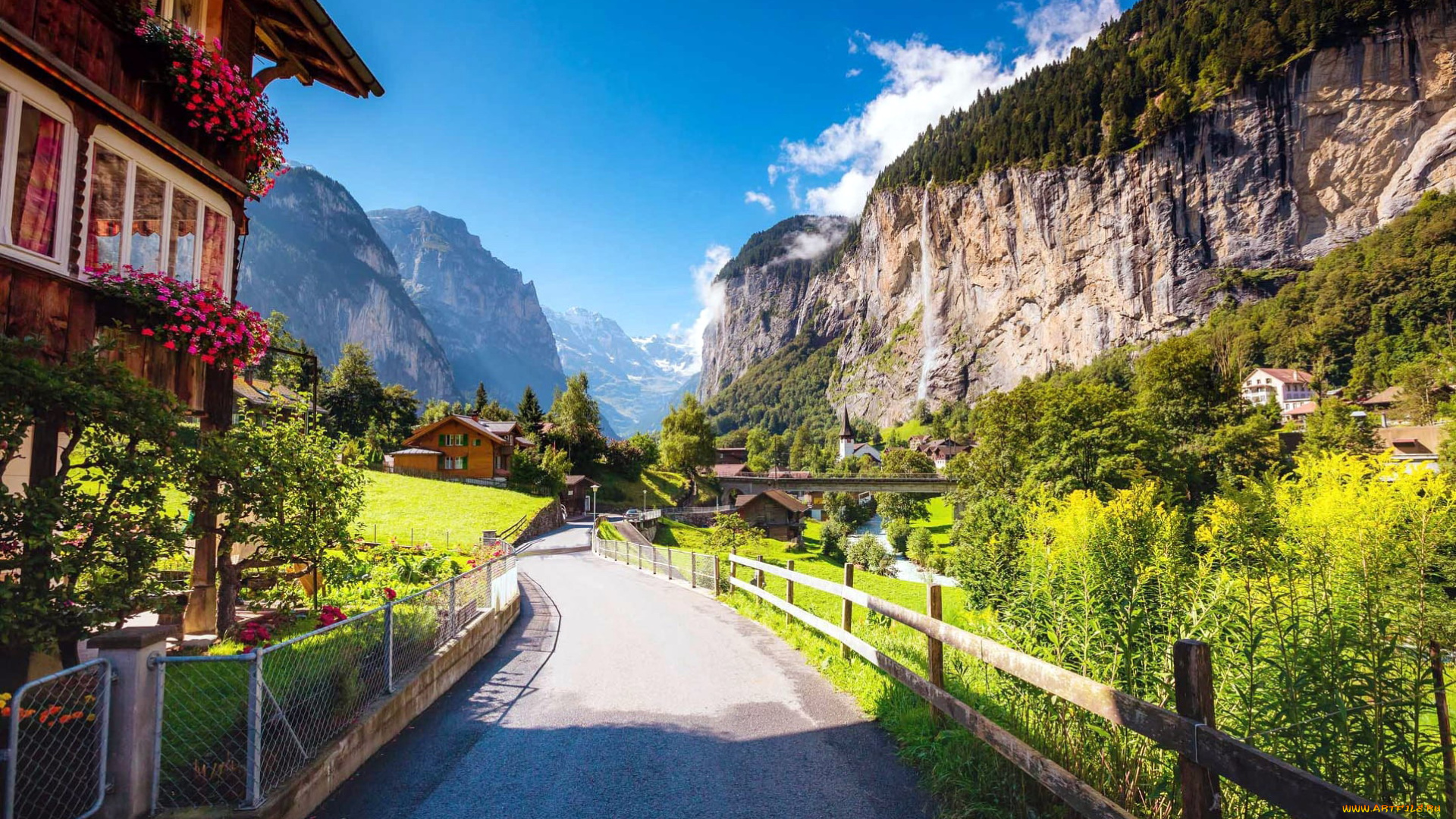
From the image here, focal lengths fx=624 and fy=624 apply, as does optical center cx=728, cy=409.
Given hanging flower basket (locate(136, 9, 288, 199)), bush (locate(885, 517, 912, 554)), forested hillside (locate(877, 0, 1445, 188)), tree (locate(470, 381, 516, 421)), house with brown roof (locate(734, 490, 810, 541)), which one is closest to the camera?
hanging flower basket (locate(136, 9, 288, 199))

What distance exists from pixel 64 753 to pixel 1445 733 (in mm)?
7260

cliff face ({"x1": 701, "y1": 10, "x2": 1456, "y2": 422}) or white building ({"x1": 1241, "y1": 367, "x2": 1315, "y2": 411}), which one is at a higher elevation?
cliff face ({"x1": 701, "y1": 10, "x2": 1456, "y2": 422})

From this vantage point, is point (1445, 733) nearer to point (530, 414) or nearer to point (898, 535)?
point (898, 535)

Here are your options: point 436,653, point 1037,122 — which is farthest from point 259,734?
point 1037,122

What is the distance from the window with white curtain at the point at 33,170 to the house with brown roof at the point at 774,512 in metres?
55.8

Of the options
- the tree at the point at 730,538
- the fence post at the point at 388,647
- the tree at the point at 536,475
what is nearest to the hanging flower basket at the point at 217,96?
the fence post at the point at 388,647

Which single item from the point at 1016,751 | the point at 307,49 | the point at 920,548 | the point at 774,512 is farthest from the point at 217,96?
the point at 774,512

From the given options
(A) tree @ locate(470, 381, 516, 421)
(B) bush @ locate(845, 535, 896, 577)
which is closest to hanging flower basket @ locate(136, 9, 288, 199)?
(B) bush @ locate(845, 535, 896, 577)

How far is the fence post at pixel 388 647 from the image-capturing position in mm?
5844

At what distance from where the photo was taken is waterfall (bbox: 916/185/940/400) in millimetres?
166300

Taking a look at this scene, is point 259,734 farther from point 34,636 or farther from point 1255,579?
point 1255,579

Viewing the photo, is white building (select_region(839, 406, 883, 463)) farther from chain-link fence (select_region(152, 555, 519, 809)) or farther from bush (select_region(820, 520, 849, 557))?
chain-link fence (select_region(152, 555, 519, 809))

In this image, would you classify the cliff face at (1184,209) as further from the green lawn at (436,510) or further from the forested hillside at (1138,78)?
the green lawn at (436,510)

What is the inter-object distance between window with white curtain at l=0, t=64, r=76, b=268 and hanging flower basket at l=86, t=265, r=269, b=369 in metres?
0.48
